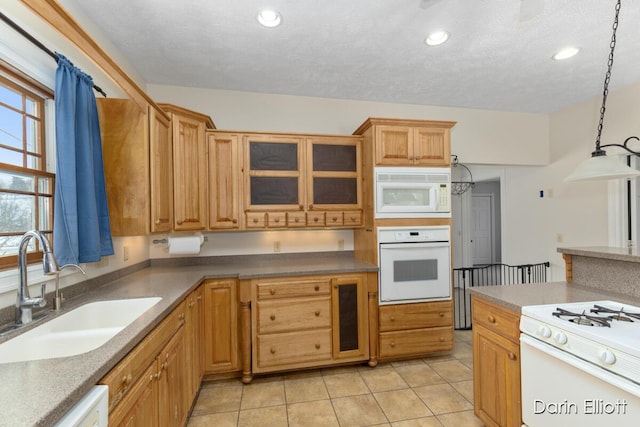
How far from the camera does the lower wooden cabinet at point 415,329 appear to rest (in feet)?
8.93

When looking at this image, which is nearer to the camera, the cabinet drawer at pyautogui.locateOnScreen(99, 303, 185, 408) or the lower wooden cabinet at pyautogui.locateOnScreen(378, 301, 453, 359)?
the cabinet drawer at pyautogui.locateOnScreen(99, 303, 185, 408)

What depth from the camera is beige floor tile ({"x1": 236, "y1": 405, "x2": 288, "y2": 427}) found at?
2.00m

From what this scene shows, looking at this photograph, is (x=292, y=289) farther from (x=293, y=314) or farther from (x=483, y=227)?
(x=483, y=227)

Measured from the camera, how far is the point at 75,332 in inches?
56.5

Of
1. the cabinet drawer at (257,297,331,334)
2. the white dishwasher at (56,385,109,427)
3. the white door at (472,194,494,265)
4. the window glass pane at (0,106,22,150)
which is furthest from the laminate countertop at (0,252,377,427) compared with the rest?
the white door at (472,194,494,265)

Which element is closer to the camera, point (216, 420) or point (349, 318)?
point (216, 420)

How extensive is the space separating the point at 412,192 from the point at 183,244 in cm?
222

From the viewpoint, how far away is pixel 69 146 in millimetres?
1604

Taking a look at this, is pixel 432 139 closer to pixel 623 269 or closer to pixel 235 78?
pixel 623 269

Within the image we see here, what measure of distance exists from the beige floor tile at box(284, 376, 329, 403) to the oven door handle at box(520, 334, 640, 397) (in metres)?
1.51

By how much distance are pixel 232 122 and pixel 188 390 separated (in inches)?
95.9

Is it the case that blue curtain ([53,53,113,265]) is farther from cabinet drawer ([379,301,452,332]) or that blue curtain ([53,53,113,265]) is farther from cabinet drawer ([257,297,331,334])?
cabinet drawer ([379,301,452,332])

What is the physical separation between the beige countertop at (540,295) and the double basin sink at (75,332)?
2026 mm

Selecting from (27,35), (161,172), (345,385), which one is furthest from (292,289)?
(27,35)
